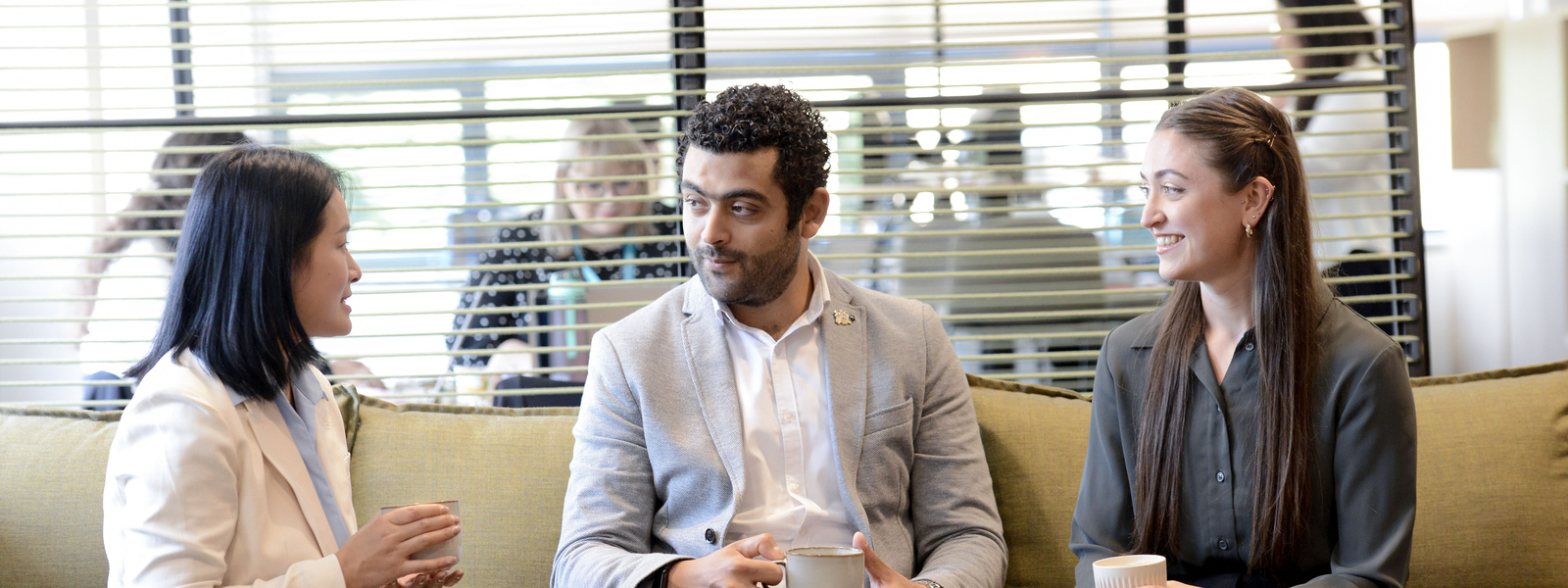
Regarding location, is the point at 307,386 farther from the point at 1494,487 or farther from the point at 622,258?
the point at 1494,487

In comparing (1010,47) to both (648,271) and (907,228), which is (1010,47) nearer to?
(907,228)

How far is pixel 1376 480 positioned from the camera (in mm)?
1477

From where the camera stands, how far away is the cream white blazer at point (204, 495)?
4.13ft

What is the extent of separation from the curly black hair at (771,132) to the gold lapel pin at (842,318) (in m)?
0.17

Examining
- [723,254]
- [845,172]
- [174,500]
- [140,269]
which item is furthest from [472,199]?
[174,500]

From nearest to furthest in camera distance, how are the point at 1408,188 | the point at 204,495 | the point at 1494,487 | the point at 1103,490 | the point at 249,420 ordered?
1. the point at 204,495
2. the point at 249,420
3. the point at 1103,490
4. the point at 1494,487
5. the point at 1408,188

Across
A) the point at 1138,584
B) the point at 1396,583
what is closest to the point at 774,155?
the point at 1138,584

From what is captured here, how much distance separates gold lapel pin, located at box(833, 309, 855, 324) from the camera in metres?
1.87

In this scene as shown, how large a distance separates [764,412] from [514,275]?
3.78 feet

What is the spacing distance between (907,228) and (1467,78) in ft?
10.3

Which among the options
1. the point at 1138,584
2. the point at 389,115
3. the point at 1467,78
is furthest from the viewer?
the point at 1467,78

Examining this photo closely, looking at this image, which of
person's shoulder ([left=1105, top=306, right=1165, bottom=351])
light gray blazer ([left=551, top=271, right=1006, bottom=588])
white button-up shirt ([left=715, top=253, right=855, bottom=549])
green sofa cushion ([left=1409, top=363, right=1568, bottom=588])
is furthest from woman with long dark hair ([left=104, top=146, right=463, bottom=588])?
green sofa cushion ([left=1409, top=363, right=1568, bottom=588])

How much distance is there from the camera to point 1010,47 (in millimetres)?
2656

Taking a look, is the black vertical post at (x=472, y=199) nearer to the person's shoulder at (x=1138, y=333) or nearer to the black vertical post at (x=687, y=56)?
the black vertical post at (x=687, y=56)
